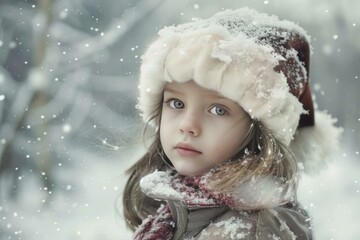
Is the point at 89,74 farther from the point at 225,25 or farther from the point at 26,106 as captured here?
the point at 225,25

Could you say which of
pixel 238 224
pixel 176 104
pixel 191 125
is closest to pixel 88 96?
pixel 176 104

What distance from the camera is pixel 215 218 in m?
1.51

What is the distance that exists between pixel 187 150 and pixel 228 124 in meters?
Result: 0.12

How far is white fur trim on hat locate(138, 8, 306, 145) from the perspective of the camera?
147 centimetres

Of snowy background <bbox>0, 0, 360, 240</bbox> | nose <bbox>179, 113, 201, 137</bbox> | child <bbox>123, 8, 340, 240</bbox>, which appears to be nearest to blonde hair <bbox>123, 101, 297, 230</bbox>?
Answer: child <bbox>123, 8, 340, 240</bbox>

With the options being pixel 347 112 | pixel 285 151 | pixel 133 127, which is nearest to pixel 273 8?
pixel 347 112

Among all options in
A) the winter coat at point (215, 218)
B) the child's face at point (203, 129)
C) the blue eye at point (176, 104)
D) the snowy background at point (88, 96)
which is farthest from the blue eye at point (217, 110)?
the snowy background at point (88, 96)

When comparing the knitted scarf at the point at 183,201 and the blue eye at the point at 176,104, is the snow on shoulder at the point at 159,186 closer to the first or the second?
the knitted scarf at the point at 183,201

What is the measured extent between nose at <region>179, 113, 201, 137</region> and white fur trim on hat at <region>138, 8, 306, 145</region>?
88mm

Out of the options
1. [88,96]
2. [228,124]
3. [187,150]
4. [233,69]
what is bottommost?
[88,96]

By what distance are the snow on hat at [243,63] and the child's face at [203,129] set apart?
4 centimetres

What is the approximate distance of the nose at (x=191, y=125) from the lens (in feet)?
4.92

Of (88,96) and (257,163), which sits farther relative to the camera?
(88,96)

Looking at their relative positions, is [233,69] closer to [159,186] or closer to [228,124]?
[228,124]
